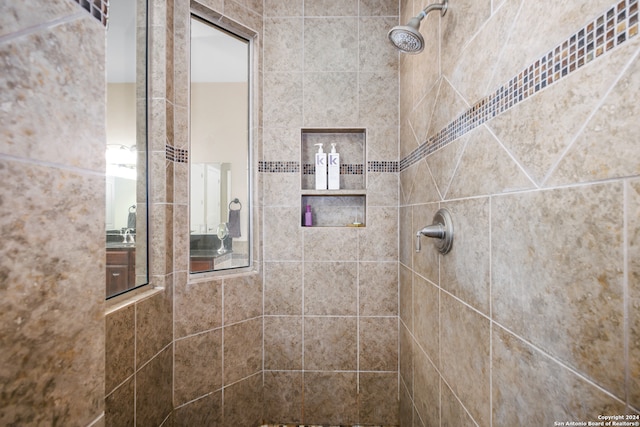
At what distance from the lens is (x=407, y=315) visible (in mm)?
1622

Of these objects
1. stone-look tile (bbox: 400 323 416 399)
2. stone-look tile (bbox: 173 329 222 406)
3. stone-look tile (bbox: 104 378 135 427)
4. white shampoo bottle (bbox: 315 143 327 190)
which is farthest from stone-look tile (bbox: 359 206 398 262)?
stone-look tile (bbox: 104 378 135 427)

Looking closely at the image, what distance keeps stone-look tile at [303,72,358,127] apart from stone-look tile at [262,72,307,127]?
0.06m

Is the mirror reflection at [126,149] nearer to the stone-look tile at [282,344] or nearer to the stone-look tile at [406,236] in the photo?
the stone-look tile at [282,344]

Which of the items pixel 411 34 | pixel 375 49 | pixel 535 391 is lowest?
pixel 535 391

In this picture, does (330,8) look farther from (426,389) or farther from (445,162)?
(426,389)

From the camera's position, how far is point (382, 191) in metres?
1.85

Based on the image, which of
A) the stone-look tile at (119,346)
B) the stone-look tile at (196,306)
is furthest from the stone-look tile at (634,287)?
the stone-look tile at (196,306)

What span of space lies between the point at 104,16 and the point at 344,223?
1671 mm

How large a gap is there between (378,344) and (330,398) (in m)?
0.47

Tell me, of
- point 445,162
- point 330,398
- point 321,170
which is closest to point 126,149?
point 321,170

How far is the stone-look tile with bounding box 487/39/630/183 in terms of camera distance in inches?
18.9

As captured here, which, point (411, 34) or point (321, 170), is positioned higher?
point (411, 34)

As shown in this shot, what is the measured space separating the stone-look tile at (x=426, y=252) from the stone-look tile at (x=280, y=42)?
4.10 ft

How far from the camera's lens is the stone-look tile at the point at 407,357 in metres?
1.53
